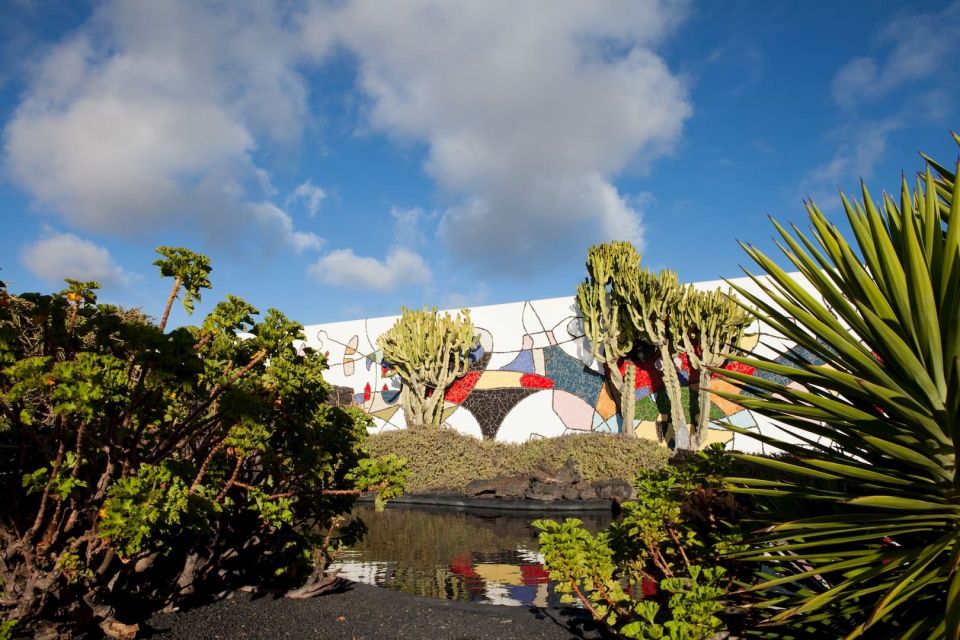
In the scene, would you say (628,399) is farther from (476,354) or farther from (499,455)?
(476,354)

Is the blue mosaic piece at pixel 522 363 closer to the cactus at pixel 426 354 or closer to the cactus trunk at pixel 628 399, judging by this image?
the cactus at pixel 426 354

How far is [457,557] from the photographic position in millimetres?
7176

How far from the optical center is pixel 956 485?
216 cm

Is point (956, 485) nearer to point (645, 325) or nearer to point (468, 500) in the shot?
point (468, 500)

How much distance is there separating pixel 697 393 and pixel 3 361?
1491 centimetres

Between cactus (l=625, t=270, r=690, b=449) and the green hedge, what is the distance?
3.65 ft

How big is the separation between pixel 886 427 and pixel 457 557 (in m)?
5.75

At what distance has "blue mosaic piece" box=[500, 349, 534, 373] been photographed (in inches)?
715

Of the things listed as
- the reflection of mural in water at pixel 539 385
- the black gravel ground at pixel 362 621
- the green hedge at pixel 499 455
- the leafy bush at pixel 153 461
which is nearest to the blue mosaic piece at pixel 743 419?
the reflection of mural in water at pixel 539 385

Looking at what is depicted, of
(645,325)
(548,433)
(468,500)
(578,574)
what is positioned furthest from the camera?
(548,433)

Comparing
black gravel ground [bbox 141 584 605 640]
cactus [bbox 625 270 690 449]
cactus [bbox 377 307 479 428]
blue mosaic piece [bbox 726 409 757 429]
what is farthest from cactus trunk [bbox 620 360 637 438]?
black gravel ground [bbox 141 584 605 640]

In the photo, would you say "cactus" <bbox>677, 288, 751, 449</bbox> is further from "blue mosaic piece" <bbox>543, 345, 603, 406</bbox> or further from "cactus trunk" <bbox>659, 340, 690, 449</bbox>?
"blue mosaic piece" <bbox>543, 345, 603, 406</bbox>

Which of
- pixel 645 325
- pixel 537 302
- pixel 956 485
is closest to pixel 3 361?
pixel 956 485

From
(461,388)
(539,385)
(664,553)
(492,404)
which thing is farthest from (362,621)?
(461,388)
